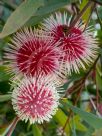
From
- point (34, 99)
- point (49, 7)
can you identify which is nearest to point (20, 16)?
point (49, 7)

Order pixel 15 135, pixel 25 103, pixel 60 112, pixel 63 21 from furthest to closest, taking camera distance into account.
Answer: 1. pixel 15 135
2. pixel 60 112
3. pixel 63 21
4. pixel 25 103

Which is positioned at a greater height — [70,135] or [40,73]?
[40,73]

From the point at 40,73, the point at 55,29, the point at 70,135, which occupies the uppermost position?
the point at 55,29

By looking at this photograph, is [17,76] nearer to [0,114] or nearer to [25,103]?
[25,103]

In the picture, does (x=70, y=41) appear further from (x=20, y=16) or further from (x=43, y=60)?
(x=20, y=16)

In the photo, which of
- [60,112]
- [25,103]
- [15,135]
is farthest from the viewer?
[15,135]

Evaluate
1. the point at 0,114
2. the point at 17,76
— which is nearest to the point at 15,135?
the point at 0,114

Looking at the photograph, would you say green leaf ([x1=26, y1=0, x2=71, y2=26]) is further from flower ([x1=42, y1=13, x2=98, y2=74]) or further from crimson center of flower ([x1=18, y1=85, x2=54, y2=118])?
crimson center of flower ([x1=18, y1=85, x2=54, y2=118])

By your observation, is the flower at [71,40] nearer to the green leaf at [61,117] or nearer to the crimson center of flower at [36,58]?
the crimson center of flower at [36,58]
